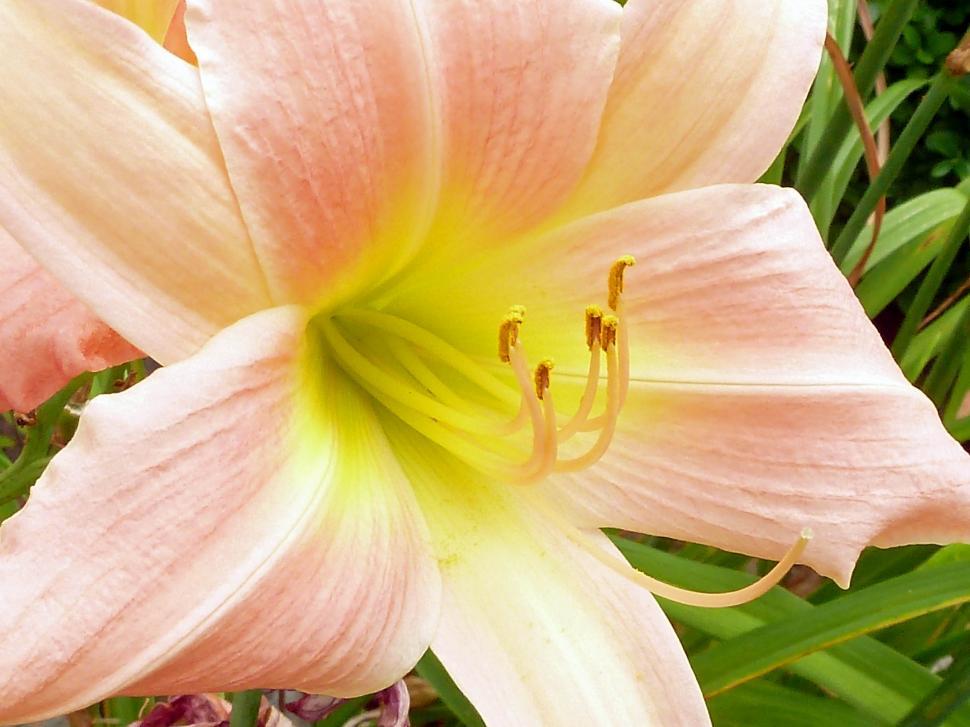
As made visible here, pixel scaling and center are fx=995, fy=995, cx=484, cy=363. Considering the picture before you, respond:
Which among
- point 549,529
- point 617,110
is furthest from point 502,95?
point 549,529

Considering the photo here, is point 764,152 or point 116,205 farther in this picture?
point 764,152

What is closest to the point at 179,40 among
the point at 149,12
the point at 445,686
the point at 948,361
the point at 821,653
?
the point at 149,12

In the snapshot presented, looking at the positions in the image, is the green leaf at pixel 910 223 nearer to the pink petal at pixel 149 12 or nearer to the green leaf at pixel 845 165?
the green leaf at pixel 845 165

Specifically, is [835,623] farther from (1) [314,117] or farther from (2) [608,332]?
(1) [314,117]

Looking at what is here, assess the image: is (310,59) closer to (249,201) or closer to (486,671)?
(249,201)

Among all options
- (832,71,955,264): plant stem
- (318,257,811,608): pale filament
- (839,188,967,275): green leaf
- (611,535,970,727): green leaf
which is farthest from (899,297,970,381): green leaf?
(318,257,811,608): pale filament

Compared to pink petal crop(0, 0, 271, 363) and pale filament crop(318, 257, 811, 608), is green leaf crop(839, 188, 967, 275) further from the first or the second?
pink petal crop(0, 0, 271, 363)
